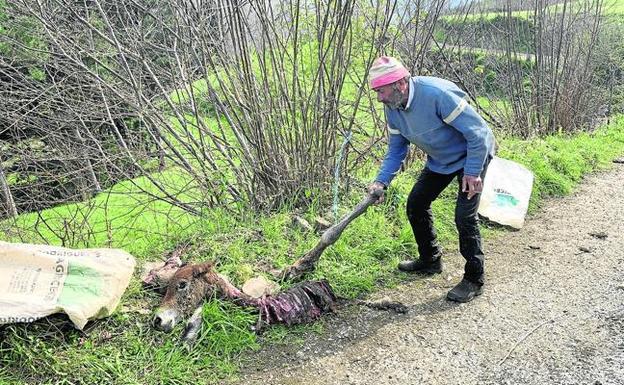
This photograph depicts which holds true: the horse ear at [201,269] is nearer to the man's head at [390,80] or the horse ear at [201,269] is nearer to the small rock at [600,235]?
the man's head at [390,80]

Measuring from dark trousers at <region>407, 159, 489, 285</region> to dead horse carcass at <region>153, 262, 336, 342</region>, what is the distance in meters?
0.90

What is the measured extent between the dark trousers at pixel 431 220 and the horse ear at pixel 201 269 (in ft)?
5.07

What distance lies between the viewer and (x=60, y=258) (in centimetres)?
369

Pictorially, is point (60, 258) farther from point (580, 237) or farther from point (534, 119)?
point (534, 119)

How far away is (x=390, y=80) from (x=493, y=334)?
1.75 metres

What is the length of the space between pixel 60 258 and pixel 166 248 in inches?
48.9

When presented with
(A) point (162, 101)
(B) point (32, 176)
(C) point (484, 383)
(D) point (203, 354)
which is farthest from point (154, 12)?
(C) point (484, 383)

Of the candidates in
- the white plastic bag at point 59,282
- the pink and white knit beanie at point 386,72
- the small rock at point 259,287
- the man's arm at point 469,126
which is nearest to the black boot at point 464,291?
the man's arm at point 469,126

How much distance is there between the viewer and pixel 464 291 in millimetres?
4172

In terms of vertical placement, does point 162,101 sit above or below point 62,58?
below

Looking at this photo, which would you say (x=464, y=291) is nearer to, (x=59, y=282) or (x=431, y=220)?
(x=431, y=220)

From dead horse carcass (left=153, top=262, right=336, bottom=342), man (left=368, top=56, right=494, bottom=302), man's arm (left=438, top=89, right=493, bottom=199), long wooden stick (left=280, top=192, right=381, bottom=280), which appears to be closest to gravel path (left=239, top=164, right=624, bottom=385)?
dead horse carcass (left=153, top=262, right=336, bottom=342)

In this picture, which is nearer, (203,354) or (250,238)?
(203,354)

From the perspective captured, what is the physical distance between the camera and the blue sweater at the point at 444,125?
3.70 m
